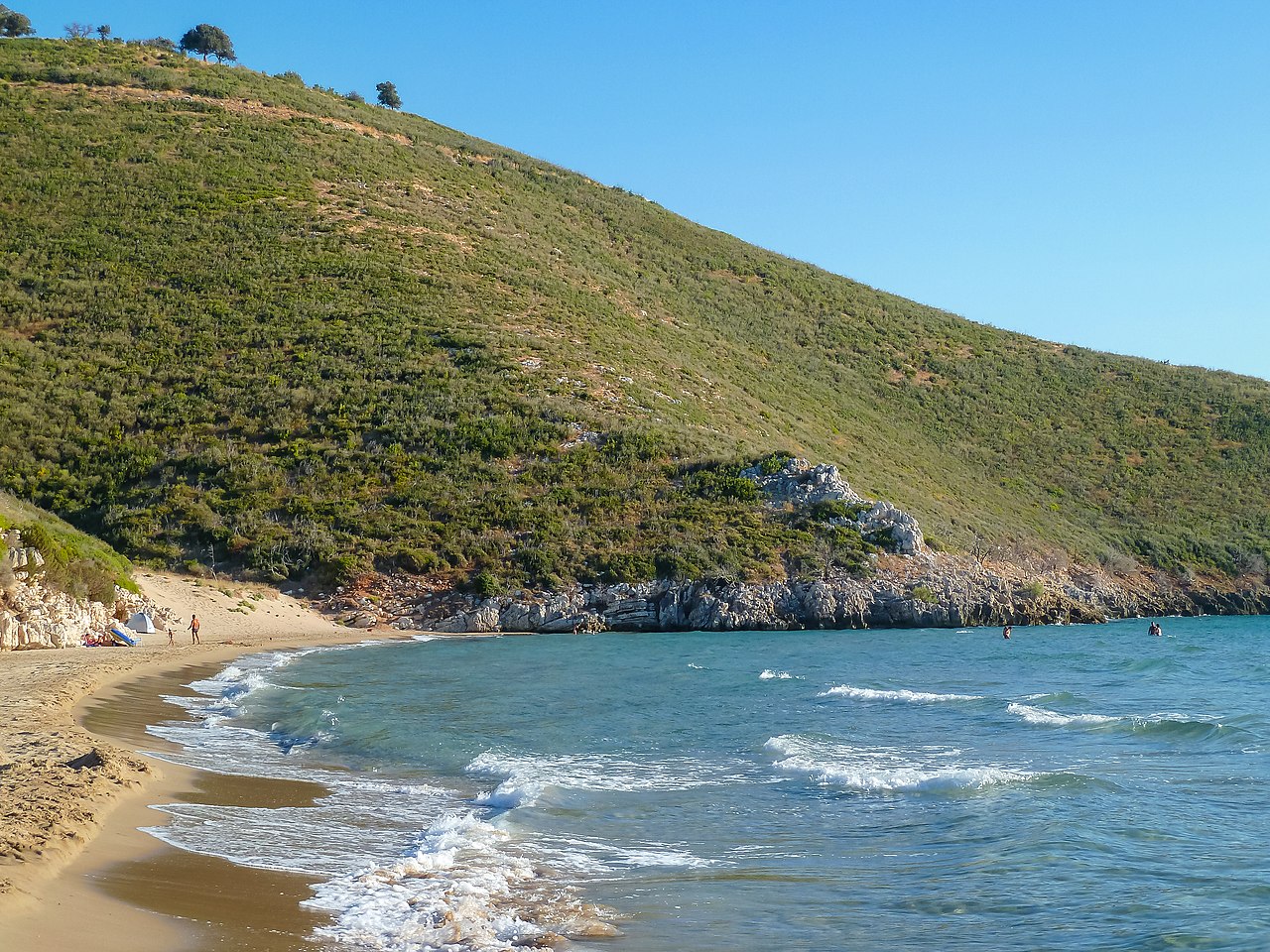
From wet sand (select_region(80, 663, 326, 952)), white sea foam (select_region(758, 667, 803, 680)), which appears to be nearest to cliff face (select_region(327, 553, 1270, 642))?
white sea foam (select_region(758, 667, 803, 680))

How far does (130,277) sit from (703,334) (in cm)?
3327

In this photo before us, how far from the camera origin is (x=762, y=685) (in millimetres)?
23781

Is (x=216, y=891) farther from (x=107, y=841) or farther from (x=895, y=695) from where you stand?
(x=895, y=695)

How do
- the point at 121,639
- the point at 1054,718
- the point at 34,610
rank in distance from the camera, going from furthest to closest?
1. the point at 121,639
2. the point at 34,610
3. the point at 1054,718

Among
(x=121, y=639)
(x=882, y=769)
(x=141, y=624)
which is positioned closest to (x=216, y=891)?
(x=882, y=769)

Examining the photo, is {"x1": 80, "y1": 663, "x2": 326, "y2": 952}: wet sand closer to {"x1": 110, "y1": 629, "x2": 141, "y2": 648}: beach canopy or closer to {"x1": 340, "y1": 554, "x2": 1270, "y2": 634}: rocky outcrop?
{"x1": 110, "y1": 629, "x2": 141, "y2": 648}: beach canopy

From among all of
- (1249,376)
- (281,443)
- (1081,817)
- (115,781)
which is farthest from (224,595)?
(1249,376)

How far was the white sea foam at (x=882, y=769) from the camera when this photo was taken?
44.3ft

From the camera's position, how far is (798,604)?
40.9m

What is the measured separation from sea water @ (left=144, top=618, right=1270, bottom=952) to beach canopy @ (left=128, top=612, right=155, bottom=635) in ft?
27.5

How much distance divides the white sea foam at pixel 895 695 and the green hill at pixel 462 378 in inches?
717

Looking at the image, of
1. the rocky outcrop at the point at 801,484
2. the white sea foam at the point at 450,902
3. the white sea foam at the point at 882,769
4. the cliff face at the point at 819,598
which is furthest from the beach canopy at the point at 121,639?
the rocky outcrop at the point at 801,484

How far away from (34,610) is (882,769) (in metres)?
22.4

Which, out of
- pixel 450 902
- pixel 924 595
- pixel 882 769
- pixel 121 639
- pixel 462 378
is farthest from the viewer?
pixel 462 378
